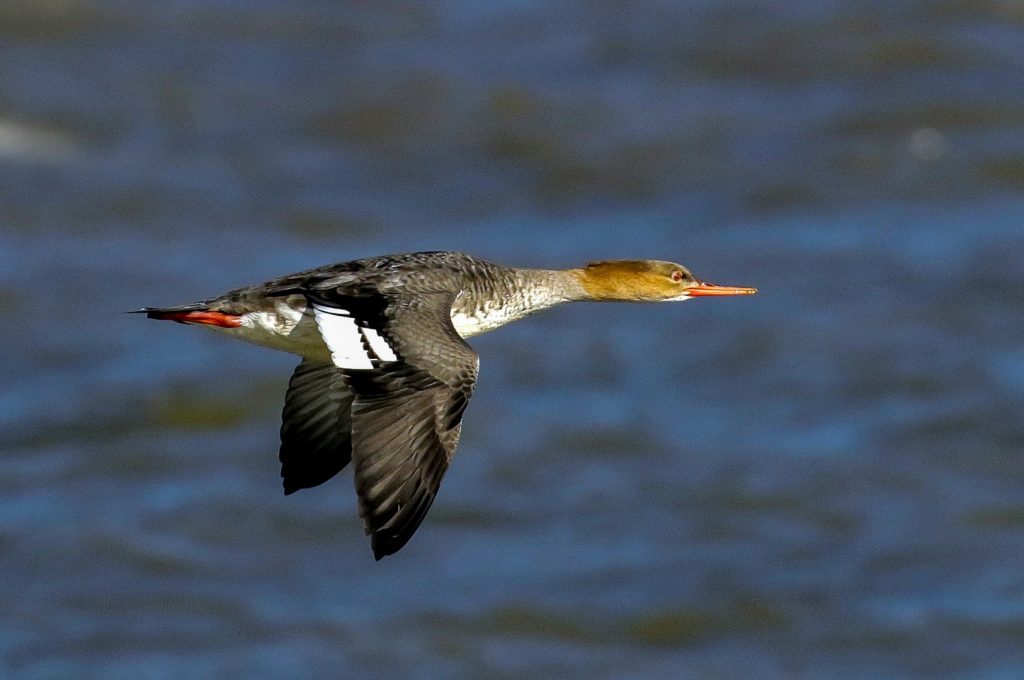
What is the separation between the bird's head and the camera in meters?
12.8

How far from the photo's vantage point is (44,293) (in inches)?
1137

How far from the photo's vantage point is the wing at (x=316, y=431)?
11.9 meters

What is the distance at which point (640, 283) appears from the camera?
12922 millimetres

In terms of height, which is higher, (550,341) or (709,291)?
(550,341)

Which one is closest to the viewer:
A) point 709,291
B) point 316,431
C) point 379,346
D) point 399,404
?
point 399,404

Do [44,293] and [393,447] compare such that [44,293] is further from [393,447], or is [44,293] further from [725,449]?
[393,447]

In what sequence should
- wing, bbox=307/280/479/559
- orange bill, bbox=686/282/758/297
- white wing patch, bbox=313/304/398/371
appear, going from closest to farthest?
wing, bbox=307/280/479/559 < white wing patch, bbox=313/304/398/371 < orange bill, bbox=686/282/758/297

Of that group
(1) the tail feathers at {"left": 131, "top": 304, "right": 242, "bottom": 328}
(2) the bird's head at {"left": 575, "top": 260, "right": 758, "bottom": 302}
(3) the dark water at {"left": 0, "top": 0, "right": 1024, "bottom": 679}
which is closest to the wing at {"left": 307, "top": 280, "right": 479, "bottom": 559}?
(1) the tail feathers at {"left": 131, "top": 304, "right": 242, "bottom": 328}

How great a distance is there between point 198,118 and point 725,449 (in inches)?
452

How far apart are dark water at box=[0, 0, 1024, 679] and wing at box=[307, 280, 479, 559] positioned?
12.0 m

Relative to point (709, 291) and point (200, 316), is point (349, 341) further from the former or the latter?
point (709, 291)

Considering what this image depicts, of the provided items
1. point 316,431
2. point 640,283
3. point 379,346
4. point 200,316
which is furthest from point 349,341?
point 640,283

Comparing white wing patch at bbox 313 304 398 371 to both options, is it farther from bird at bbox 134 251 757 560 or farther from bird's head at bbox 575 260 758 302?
bird's head at bbox 575 260 758 302

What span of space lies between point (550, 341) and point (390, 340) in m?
17.9
